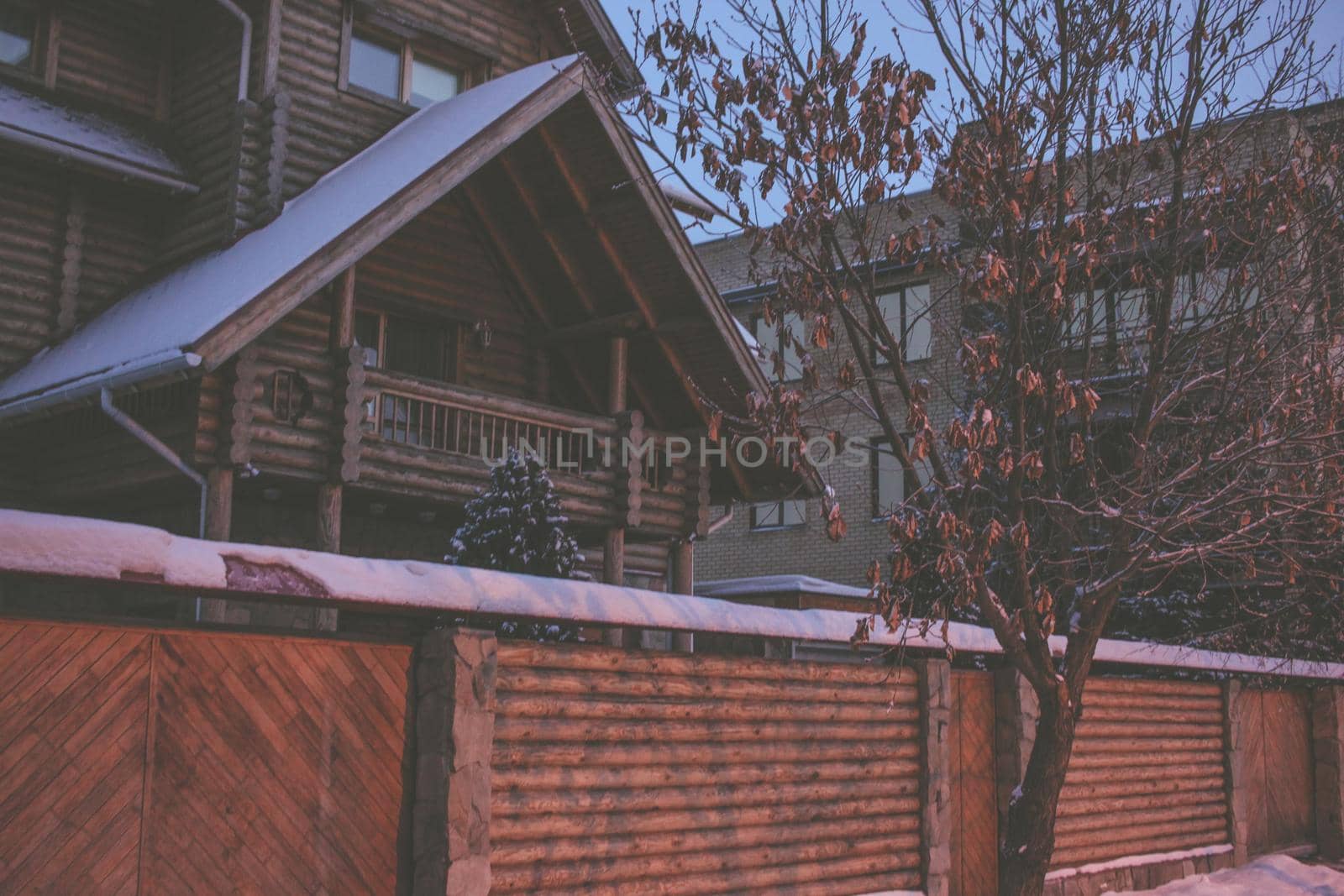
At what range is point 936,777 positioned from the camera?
10758mm

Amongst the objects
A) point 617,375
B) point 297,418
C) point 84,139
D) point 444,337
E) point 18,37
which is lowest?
point 297,418

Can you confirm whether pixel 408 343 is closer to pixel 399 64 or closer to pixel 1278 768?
pixel 399 64

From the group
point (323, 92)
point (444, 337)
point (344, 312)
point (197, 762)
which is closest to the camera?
point (197, 762)

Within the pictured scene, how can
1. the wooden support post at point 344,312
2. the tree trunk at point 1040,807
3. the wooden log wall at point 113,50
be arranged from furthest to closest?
the wooden log wall at point 113,50 → the wooden support post at point 344,312 → the tree trunk at point 1040,807

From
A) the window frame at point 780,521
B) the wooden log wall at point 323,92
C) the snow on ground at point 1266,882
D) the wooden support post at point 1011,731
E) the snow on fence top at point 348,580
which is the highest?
the wooden log wall at point 323,92

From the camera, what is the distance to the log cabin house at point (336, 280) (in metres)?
13.1

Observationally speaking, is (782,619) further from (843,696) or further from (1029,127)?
(1029,127)

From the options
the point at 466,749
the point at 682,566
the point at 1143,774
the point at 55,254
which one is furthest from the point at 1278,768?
the point at 55,254

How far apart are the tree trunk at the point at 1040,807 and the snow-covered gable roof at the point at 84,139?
34.7 feet

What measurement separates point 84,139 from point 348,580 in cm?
948

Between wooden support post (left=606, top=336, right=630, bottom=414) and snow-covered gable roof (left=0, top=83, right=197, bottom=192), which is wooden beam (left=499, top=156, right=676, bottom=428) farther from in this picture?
snow-covered gable roof (left=0, top=83, right=197, bottom=192)

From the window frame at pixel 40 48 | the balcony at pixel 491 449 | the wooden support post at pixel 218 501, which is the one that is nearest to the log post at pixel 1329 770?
the balcony at pixel 491 449

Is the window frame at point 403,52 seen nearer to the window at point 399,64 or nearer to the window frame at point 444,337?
the window at point 399,64

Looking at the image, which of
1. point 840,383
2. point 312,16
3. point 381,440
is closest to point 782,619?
point 840,383
